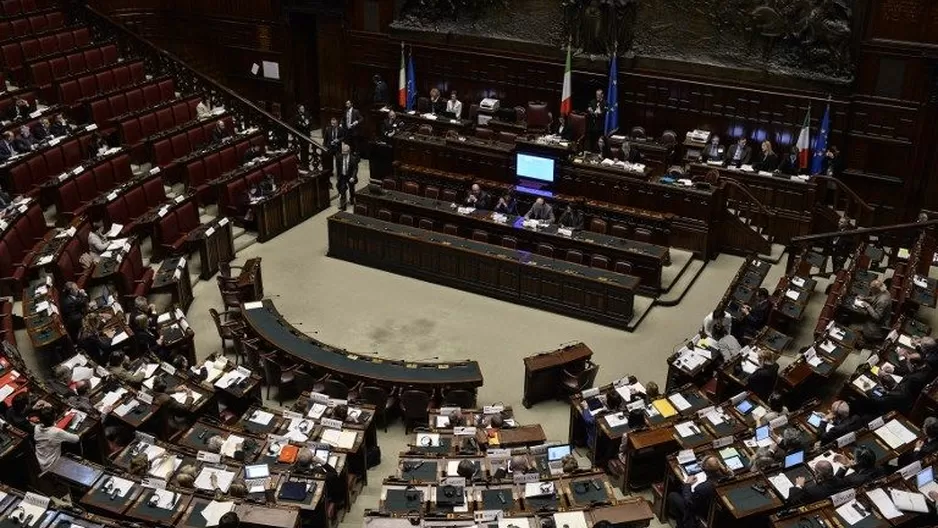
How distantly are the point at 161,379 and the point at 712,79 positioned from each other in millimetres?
12988

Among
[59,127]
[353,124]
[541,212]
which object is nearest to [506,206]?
[541,212]

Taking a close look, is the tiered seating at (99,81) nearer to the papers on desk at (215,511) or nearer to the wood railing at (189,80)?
the wood railing at (189,80)

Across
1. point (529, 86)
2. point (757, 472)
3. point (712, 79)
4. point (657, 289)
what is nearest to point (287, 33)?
point (529, 86)

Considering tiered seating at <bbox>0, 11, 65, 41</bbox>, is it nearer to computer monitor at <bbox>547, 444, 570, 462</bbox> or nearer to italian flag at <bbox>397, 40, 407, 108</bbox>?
italian flag at <bbox>397, 40, 407, 108</bbox>

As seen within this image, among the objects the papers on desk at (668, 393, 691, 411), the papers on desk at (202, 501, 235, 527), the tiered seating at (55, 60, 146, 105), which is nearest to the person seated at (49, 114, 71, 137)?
the tiered seating at (55, 60, 146, 105)

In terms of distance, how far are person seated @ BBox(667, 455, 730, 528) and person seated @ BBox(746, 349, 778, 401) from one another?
2.06m

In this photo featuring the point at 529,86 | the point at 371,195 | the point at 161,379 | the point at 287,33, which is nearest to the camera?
the point at 161,379

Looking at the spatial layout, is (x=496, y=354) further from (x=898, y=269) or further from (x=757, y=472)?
(x=898, y=269)

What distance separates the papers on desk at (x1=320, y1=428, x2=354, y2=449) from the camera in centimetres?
1114

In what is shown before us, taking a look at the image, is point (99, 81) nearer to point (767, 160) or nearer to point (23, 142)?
point (23, 142)

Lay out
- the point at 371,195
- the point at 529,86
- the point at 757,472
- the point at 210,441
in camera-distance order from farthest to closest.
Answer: the point at 529,86, the point at 371,195, the point at 210,441, the point at 757,472

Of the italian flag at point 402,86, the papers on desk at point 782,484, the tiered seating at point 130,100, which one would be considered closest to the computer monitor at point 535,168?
the italian flag at point 402,86

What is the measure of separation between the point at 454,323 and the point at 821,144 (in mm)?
8439

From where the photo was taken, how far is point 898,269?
15062mm
